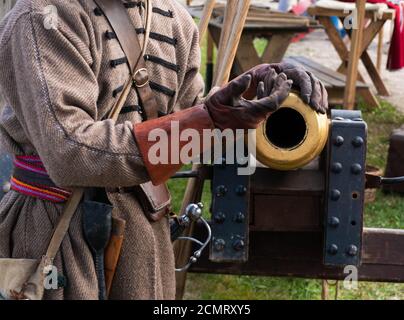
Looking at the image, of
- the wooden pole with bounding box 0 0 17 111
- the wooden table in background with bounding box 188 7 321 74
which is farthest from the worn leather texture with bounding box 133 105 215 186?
the wooden table in background with bounding box 188 7 321 74

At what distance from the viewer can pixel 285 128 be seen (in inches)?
85.7

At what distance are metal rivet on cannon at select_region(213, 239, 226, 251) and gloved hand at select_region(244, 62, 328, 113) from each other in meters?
0.49

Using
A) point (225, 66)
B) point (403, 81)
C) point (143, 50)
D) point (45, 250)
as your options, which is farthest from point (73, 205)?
point (403, 81)

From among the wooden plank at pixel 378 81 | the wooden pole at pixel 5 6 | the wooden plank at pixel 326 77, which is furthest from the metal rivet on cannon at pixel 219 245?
the wooden plank at pixel 378 81

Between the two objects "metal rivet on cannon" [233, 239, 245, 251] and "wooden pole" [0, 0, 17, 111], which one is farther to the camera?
"wooden pole" [0, 0, 17, 111]

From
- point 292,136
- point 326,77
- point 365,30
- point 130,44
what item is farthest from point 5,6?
point 365,30

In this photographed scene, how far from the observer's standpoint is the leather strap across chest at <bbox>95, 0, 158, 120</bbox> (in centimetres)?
183

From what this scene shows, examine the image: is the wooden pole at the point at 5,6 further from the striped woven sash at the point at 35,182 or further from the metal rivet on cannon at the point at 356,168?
the metal rivet on cannon at the point at 356,168

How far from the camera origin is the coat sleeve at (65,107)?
166cm

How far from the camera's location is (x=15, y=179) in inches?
76.4

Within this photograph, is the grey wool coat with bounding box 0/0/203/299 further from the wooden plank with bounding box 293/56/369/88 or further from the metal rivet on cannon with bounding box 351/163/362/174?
the wooden plank with bounding box 293/56/369/88

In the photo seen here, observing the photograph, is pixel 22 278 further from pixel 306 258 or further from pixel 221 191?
pixel 306 258

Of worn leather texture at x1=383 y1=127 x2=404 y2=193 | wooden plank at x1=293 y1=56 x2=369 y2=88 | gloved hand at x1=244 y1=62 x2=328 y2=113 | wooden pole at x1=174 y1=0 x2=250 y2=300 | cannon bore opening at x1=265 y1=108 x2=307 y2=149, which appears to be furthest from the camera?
wooden plank at x1=293 y1=56 x2=369 y2=88

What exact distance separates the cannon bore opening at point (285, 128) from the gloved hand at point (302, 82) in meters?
0.10
